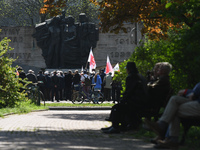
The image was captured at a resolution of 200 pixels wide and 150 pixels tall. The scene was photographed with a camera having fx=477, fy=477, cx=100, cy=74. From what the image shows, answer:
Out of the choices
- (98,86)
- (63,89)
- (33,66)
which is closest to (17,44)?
(33,66)

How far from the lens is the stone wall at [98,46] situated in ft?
149

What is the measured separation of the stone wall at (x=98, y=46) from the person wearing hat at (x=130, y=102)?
34870mm

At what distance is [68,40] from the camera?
1668 inches

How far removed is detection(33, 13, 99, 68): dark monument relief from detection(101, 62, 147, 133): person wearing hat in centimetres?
3243

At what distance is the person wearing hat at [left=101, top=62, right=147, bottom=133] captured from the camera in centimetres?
982

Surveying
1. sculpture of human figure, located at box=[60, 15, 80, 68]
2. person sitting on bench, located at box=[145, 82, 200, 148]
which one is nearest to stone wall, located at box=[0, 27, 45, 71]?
sculpture of human figure, located at box=[60, 15, 80, 68]

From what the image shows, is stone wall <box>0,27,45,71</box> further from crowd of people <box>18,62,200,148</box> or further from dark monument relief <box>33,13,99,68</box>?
crowd of people <box>18,62,200,148</box>

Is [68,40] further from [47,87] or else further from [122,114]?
[122,114]

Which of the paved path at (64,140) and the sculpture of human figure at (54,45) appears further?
the sculpture of human figure at (54,45)

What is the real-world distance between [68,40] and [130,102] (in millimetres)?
32784

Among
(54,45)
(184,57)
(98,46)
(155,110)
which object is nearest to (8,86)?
(155,110)

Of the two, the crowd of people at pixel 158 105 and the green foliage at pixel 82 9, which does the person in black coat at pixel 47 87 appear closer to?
Result: the crowd of people at pixel 158 105

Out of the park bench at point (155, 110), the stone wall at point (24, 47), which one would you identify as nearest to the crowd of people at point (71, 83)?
the stone wall at point (24, 47)

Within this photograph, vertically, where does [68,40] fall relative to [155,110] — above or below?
above
